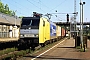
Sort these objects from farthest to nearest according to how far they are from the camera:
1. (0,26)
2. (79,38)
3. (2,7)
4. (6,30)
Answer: (2,7) → (6,30) → (0,26) → (79,38)

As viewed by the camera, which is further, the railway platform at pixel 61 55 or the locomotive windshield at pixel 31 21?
the locomotive windshield at pixel 31 21

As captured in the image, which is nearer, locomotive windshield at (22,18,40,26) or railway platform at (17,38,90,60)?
railway platform at (17,38,90,60)

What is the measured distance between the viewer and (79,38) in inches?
1044

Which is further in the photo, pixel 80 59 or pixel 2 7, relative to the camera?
pixel 2 7

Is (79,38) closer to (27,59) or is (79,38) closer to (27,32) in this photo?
(27,32)

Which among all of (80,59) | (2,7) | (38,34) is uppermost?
(2,7)

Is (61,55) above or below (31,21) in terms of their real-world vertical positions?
below

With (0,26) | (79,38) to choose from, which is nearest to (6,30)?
(0,26)

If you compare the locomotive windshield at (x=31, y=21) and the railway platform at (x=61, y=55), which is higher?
the locomotive windshield at (x=31, y=21)

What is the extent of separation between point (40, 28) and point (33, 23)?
814 mm

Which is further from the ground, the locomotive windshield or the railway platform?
the locomotive windshield

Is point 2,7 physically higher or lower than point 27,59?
higher

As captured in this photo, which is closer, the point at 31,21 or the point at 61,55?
the point at 61,55

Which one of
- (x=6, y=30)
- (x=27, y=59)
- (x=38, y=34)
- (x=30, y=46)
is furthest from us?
(x=6, y=30)
